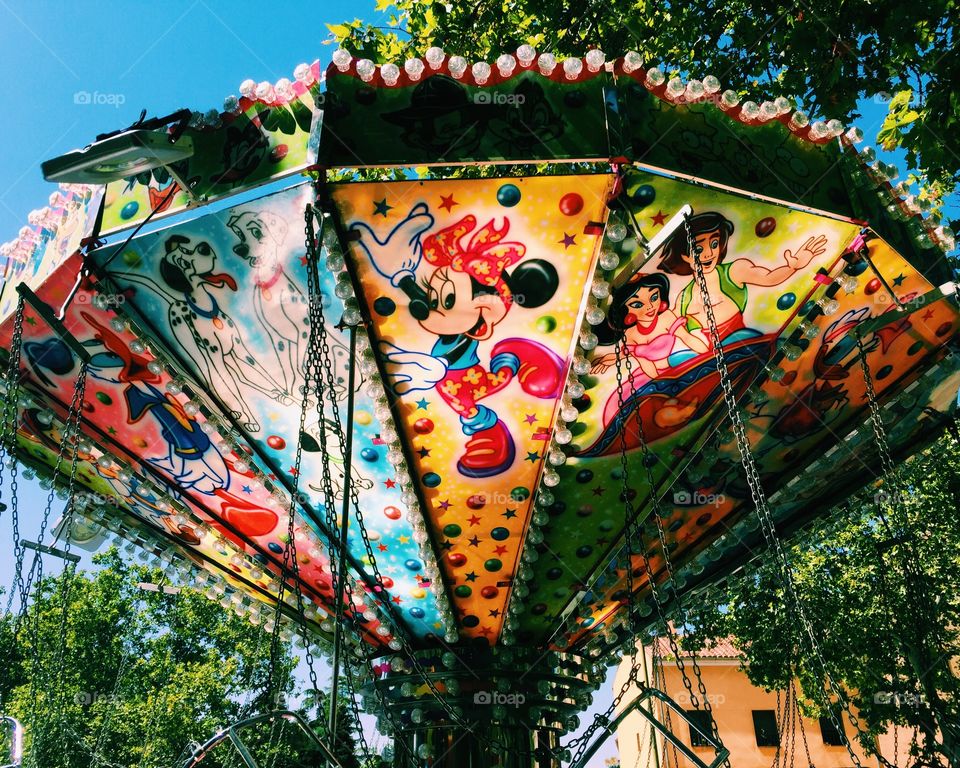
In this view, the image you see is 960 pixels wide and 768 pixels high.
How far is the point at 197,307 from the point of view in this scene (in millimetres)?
4512

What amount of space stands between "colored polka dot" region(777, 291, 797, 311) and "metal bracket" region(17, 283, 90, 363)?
4.18 m

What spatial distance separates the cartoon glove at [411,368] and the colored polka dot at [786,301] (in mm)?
A: 2048

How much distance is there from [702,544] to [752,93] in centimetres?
435

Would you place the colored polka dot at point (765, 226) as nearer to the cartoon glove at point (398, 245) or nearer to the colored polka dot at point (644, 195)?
the colored polka dot at point (644, 195)

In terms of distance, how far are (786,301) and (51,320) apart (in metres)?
4.27

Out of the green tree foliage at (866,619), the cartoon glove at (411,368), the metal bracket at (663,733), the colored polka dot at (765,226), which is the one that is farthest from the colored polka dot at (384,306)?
the green tree foliage at (866,619)

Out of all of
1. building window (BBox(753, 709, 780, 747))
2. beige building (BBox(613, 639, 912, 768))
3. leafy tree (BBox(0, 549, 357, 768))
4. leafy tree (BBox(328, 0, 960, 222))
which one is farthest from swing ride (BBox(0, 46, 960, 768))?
building window (BBox(753, 709, 780, 747))

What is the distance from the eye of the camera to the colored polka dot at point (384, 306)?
4402 millimetres

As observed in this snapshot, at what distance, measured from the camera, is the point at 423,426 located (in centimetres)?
515

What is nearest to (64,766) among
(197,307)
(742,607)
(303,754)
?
(303,754)

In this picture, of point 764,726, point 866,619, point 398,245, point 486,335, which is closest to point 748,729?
point 764,726

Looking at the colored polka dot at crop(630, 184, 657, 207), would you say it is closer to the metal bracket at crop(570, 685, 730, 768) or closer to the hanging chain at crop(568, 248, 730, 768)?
the hanging chain at crop(568, 248, 730, 768)

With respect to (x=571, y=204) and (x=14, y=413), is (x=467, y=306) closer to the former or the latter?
(x=571, y=204)

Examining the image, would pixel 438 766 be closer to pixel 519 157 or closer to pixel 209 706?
pixel 519 157
